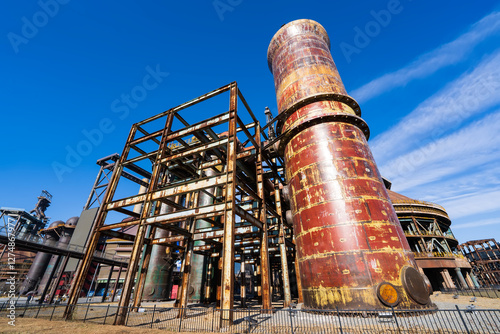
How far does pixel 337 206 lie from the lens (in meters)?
10.1

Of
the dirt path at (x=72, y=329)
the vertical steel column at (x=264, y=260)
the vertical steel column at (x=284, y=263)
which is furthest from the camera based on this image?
the vertical steel column at (x=284, y=263)

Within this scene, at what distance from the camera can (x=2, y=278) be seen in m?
31.6

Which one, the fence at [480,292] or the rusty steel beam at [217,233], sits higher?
the rusty steel beam at [217,233]

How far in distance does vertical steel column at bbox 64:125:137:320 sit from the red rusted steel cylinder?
1131 cm

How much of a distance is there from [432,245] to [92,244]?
34668 mm

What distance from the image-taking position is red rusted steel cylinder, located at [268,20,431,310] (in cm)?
850

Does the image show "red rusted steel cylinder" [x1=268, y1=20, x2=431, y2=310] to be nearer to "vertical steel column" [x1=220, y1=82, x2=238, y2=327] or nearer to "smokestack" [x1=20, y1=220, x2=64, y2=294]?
"vertical steel column" [x1=220, y1=82, x2=238, y2=327]

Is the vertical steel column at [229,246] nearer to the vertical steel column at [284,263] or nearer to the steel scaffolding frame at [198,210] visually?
the steel scaffolding frame at [198,210]

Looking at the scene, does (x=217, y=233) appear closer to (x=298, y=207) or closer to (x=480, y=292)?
(x=298, y=207)

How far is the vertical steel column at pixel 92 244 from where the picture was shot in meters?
10.2

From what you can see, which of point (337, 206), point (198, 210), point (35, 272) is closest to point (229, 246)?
point (198, 210)

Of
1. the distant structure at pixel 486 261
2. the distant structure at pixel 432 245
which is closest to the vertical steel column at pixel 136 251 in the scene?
the distant structure at pixel 432 245

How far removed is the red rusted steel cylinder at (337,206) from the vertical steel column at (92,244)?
1131 cm

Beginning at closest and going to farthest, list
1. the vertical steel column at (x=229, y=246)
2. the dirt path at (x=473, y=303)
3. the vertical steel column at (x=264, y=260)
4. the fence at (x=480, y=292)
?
the vertical steel column at (x=229, y=246), the vertical steel column at (x=264, y=260), the dirt path at (x=473, y=303), the fence at (x=480, y=292)
